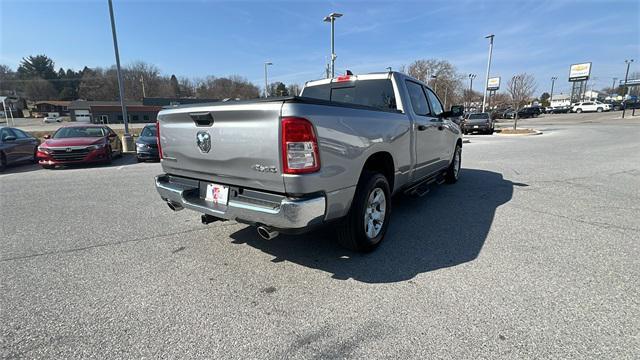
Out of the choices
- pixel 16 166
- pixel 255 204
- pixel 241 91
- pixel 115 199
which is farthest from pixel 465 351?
pixel 241 91

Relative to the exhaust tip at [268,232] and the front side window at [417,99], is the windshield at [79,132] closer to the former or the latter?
the front side window at [417,99]

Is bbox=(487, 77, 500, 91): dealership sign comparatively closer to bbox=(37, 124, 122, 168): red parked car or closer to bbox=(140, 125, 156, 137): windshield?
bbox=(140, 125, 156, 137): windshield

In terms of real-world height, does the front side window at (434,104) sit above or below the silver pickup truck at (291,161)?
above

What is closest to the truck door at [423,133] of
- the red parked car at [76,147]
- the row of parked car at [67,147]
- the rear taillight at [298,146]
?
the rear taillight at [298,146]

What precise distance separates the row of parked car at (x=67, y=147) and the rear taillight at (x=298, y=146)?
9.50 meters

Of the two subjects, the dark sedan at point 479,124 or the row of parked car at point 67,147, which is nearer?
the row of parked car at point 67,147

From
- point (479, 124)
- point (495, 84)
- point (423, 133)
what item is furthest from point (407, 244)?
point (495, 84)

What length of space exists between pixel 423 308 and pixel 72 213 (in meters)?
5.36

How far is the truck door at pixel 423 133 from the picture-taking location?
435 cm

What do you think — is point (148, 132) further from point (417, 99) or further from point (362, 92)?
point (417, 99)

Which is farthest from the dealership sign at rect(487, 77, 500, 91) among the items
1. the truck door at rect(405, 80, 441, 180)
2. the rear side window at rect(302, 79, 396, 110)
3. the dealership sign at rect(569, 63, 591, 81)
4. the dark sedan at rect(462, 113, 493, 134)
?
the rear side window at rect(302, 79, 396, 110)

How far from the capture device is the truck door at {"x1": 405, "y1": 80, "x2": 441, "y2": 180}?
4352 millimetres

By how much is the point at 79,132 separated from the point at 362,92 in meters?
10.9

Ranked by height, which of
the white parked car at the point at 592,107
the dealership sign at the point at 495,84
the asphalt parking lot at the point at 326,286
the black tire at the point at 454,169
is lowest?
the asphalt parking lot at the point at 326,286
